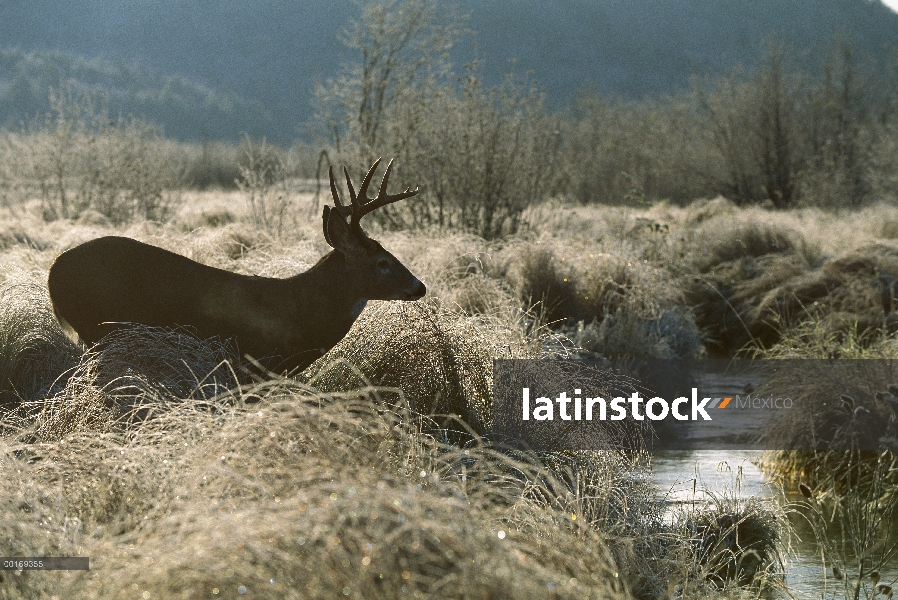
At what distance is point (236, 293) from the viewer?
6340 millimetres

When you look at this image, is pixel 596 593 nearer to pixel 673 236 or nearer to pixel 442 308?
pixel 442 308

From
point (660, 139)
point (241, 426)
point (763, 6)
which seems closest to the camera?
point (241, 426)

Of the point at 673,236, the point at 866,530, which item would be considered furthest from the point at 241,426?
the point at 673,236

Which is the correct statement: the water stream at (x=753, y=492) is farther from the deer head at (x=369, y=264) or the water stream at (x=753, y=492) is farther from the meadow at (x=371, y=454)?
→ the deer head at (x=369, y=264)

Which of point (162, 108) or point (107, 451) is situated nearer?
point (107, 451)

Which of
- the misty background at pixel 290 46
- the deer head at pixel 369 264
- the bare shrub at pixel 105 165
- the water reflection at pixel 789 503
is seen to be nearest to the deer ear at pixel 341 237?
the deer head at pixel 369 264

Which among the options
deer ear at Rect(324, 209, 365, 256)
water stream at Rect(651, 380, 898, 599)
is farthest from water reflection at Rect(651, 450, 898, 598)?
deer ear at Rect(324, 209, 365, 256)

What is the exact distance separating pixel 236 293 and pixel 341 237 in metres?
0.68

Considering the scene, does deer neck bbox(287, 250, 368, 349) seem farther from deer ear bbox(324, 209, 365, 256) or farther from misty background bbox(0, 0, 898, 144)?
misty background bbox(0, 0, 898, 144)

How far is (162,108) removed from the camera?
345 ft

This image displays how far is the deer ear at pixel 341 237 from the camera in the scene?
622 cm

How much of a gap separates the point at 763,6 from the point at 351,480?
543 ft

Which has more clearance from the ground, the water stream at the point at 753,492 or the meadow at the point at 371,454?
the meadow at the point at 371,454

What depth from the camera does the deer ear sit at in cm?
622
